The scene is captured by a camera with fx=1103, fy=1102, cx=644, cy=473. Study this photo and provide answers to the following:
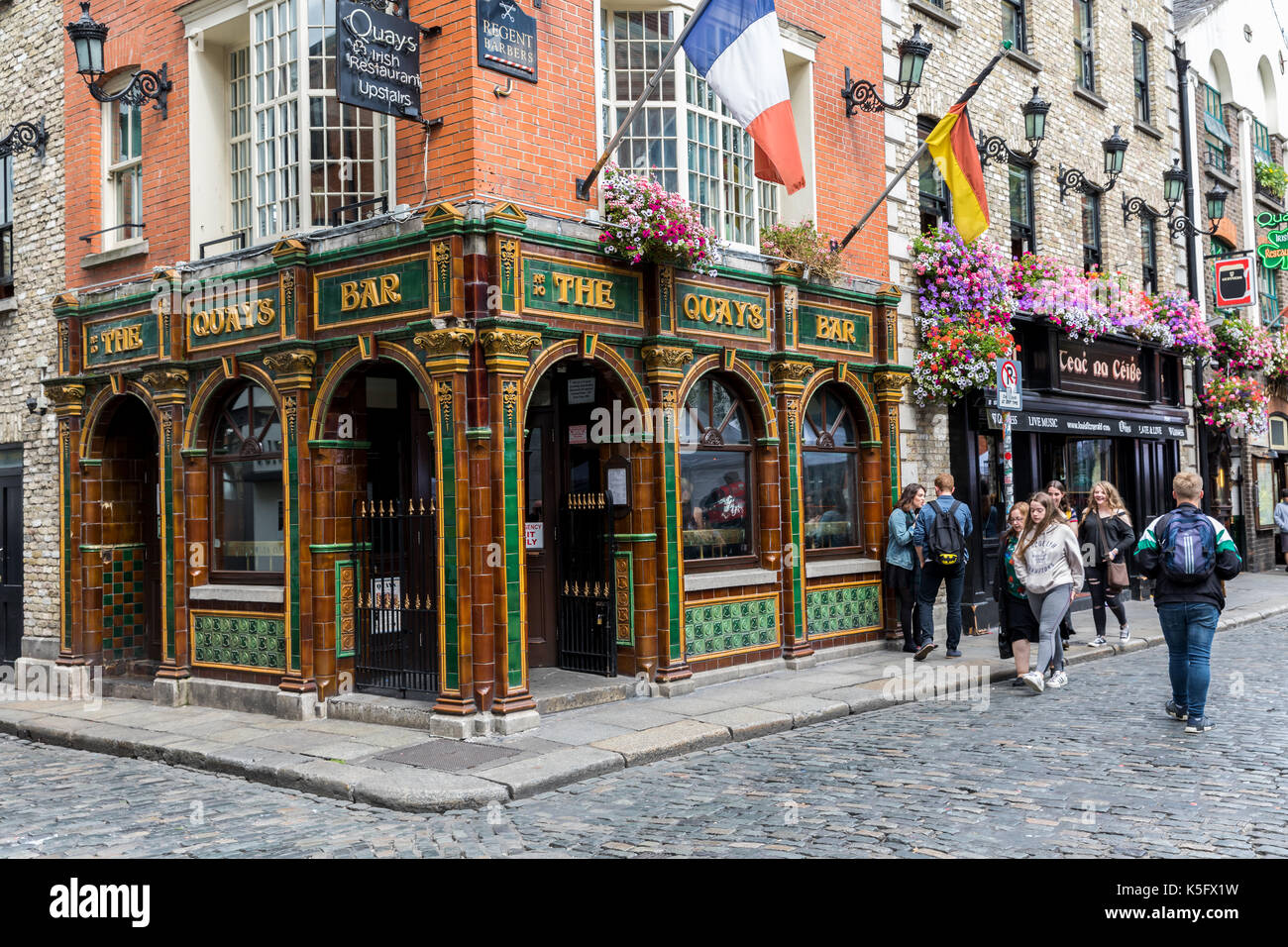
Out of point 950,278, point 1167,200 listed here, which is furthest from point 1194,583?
point 1167,200

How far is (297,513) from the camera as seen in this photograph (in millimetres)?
10164

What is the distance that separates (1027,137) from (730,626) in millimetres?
9390

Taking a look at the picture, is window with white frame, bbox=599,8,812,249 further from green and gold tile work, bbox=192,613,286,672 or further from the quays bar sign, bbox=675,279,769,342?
green and gold tile work, bbox=192,613,286,672

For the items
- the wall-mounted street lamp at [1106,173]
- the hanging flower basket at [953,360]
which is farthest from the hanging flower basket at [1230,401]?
the hanging flower basket at [953,360]

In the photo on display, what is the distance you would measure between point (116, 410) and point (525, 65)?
6.20 meters

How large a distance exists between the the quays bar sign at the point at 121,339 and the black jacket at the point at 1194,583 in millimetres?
9601

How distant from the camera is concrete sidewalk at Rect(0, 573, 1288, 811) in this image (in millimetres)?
7465

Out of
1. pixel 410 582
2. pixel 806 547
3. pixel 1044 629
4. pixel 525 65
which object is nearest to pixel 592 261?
pixel 525 65

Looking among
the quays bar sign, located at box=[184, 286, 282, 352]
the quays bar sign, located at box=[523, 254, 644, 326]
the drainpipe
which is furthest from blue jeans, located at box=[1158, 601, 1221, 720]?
the drainpipe

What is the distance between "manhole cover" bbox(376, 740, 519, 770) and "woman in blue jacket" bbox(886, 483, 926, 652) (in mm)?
6193

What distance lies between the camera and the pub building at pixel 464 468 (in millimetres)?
9109

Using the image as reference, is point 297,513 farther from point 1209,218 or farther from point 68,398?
point 1209,218

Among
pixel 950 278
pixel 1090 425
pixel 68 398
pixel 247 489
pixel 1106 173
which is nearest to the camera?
pixel 247 489

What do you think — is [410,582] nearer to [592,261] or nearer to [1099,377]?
[592,261]
